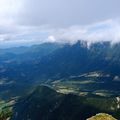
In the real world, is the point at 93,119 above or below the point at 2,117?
above

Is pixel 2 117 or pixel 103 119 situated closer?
pixel 103 119

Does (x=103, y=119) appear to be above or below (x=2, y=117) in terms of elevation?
above

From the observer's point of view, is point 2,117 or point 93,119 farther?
point 2,117

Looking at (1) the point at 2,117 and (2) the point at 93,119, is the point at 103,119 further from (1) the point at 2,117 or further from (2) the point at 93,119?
(1) the point at 2,117

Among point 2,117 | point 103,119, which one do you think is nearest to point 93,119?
point 103,119
